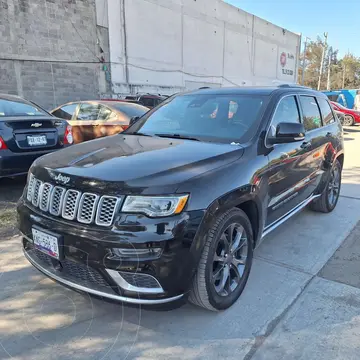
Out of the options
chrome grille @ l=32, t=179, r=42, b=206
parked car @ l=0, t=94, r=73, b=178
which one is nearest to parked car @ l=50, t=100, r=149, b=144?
parked car @ l=0, t=94, r=73, b=178

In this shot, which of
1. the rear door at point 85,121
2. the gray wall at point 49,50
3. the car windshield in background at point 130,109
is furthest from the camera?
the gray wall at point 49,50

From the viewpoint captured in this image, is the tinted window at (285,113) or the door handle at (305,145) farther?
the door handle at (305,145)

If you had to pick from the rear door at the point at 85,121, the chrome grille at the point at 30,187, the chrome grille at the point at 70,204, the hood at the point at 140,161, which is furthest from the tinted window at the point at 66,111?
the chrome grille at the point at 70,204

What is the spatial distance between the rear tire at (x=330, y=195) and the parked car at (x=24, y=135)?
12.9ft

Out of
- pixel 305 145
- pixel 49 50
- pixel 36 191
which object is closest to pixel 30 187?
pixel 36 191

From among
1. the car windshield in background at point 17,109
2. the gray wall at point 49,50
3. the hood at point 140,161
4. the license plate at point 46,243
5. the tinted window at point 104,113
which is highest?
the gray wall at point 49,50

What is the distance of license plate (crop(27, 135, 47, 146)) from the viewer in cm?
508

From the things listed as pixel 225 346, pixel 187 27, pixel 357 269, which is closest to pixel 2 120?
pixel 225 346

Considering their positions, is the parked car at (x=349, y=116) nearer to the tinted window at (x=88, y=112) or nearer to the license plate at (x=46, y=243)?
the tinted window at (x=88, y=112)

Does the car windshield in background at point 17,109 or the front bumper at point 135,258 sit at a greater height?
the car windshield in background at point 17,109

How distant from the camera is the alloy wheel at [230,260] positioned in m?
2.67

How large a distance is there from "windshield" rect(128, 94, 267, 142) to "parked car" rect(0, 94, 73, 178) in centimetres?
196

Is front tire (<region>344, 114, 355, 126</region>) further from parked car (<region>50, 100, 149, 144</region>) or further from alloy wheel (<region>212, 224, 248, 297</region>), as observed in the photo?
alloy wheel (<region>212, 224, 248, 297</region>)

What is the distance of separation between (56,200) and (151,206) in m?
0.72
